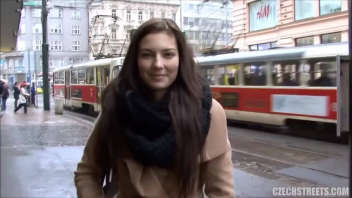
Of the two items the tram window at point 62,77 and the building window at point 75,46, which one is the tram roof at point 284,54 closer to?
the building window at point 75,46

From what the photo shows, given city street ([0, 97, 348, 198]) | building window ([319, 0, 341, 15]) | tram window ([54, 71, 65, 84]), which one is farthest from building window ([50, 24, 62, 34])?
building window ([319, 0, 341, 15])

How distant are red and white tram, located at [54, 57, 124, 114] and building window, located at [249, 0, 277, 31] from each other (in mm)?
7275

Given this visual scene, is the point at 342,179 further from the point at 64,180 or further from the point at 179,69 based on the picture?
the point at 179,69

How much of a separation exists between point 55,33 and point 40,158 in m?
11.0

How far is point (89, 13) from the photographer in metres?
15.4

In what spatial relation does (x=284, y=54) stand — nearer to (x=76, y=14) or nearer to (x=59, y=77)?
(x=76, y=14)

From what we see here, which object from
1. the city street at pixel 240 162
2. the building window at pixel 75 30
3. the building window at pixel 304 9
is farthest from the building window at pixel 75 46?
the building window at pixel 304 9

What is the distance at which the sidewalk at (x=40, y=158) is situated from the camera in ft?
18.6

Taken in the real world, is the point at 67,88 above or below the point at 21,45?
below

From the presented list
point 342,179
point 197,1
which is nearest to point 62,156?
point 342,179

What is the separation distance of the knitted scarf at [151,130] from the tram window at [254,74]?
11.4m

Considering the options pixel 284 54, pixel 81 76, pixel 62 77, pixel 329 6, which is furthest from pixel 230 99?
A: pixel 62 77

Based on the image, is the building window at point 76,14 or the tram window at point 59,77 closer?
the building window at point 76,14

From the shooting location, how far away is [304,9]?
19203 mm
